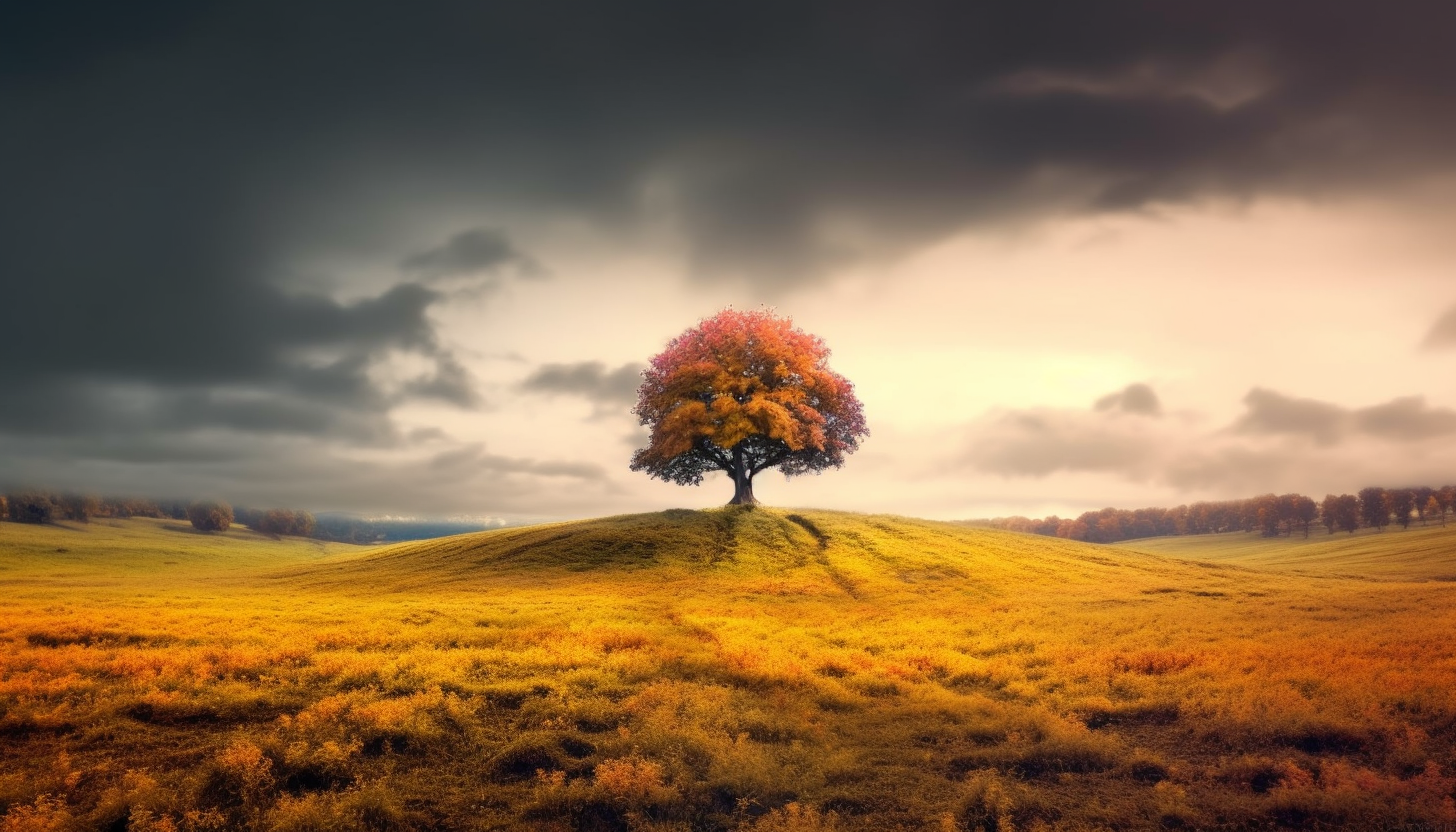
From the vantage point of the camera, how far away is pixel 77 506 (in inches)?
5192

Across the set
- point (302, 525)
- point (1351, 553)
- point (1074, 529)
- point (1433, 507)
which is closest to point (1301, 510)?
point (1433, 507)

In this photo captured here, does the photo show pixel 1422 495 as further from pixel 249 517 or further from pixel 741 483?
pixel 249 517

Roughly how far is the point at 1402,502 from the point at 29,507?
818ft

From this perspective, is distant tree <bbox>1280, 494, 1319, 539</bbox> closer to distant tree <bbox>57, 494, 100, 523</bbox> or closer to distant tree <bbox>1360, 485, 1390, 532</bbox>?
distant tree <bbox>1360, 485, 1390, 532</bbox>

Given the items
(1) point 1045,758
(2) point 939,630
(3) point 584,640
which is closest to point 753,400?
(2) point 939,630

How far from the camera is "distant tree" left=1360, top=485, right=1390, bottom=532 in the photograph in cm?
11719

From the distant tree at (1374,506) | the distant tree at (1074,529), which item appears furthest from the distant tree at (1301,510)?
the distant tree at (1074,529)

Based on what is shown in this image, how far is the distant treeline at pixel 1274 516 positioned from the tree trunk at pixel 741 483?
6539cm

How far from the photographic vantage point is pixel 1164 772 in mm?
11016

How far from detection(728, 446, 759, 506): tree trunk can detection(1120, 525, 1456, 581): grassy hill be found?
3342 centimetres

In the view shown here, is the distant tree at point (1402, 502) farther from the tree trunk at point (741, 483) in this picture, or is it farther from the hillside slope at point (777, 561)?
the tree trunk at point (741, 483)

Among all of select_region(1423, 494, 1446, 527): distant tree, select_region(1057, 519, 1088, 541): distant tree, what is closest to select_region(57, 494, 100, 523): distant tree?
select_region(1057, 519, 1088, 541): distant tree

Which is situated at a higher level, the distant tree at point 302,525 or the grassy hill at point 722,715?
the grassy hill at point 722,715

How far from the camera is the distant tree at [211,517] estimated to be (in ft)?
478
